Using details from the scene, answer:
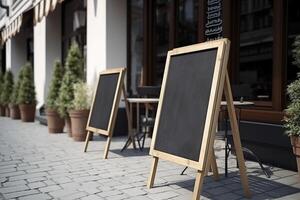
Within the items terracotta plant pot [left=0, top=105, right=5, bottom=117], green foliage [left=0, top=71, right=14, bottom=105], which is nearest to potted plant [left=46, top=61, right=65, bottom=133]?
green foliage [left=0, top=71, right=14, bottom=105]

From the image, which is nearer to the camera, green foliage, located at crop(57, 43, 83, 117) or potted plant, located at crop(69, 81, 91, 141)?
potted plant, located at crop(69, 81, 91, 141)

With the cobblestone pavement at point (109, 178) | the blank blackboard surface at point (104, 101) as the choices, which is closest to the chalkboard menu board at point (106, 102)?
the blank blackboard surface at point (104, 101)

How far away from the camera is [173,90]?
388cm

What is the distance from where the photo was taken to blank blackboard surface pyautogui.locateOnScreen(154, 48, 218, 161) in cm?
342

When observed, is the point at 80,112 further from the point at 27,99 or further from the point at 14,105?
the point at 14,105

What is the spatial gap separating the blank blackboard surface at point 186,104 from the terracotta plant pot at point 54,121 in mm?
4713

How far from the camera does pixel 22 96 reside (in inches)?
424

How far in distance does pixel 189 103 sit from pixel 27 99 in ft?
26.8

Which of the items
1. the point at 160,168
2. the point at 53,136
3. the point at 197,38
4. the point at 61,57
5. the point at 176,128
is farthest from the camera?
the point at 61,57

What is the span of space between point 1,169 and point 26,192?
4.01ft

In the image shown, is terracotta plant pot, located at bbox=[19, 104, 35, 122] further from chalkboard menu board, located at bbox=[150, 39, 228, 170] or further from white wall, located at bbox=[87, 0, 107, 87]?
chalkboard menu board, located at bbox=[150, 39, 228, 170]

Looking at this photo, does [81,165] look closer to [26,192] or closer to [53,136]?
[26,192]

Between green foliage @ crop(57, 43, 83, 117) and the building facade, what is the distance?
1.27 ft

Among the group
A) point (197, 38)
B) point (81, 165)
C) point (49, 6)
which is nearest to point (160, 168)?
point (81, 165)
